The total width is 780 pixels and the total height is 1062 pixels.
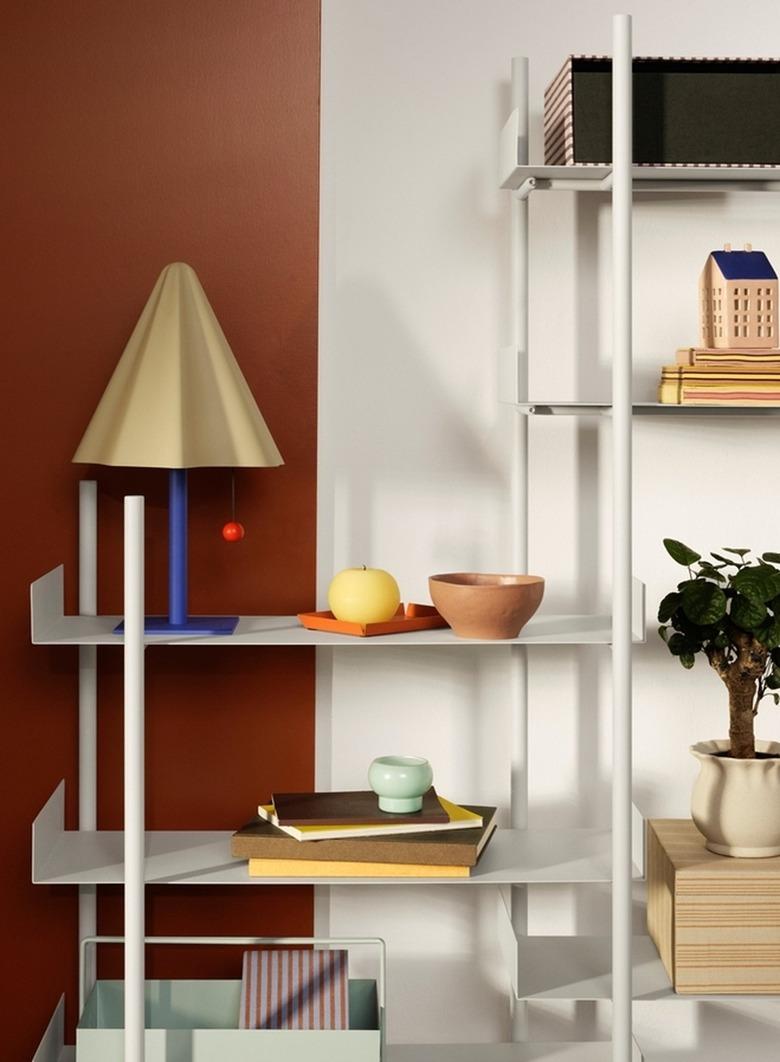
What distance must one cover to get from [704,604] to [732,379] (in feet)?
1.13

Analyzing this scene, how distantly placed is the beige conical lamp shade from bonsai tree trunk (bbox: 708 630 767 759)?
73cm

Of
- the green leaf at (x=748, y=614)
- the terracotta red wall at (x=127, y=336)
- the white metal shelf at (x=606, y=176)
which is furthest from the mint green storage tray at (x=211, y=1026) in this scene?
the white metal shelf at (x=606, y=176)

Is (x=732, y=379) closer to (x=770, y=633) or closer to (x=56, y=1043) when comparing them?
(x=770, y=633)

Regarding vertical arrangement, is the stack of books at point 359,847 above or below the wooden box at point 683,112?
below

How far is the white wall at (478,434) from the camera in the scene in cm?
215

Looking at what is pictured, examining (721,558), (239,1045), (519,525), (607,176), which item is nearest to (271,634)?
(519,525)

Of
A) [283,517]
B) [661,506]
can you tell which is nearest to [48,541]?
[283,517]

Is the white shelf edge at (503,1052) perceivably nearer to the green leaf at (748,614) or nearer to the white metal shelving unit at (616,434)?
the white metal shelving unit at (616,434)

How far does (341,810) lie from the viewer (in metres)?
1.98

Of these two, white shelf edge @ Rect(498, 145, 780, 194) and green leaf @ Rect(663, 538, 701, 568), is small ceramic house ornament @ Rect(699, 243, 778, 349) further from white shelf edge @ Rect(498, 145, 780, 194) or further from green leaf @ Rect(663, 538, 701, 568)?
green leaf @ Rect(663, 538, 701, 568)

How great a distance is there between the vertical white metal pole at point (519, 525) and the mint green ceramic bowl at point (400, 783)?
250 mm

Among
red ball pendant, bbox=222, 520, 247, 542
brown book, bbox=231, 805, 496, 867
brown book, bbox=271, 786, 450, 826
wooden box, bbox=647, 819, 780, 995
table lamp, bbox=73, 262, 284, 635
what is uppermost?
table lamp, bbox=73, 262, 284, 635

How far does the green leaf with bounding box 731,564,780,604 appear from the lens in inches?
74.9

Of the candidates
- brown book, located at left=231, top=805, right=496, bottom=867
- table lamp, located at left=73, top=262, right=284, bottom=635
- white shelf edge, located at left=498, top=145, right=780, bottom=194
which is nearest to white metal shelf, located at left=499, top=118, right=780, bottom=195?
white shelf edge, located at left=498, top=145, right=780, bottom=194
